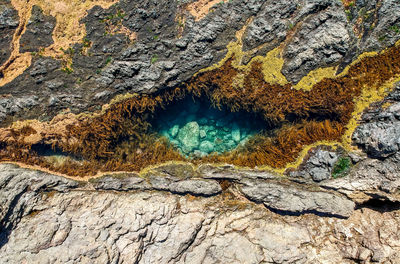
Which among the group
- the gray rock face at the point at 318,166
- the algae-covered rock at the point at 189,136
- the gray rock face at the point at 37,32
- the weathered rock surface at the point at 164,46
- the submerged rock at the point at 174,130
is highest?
the gray rock face at the point at 37,32

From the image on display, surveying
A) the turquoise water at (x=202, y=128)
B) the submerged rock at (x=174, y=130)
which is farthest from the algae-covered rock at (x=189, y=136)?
the submerged rock at (x=174, y=130)

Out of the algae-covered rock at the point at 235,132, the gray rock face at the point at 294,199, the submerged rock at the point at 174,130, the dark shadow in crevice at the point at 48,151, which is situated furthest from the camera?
the submerged rock at the point at 174,130

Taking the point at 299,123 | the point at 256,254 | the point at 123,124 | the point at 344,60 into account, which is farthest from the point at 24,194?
the point at 344,60

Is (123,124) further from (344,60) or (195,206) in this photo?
(344,60)

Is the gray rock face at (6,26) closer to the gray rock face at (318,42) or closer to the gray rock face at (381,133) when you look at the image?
the gray rock face at (318,42)

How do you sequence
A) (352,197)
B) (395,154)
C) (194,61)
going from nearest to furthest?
(395,154)
(352,197)
(194,61)

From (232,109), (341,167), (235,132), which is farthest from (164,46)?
(341,167)

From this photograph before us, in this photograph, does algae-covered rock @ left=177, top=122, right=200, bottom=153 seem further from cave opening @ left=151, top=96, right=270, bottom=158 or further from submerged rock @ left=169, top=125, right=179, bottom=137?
submerged rock @ left=169, top=125, right=179, bottom=137
